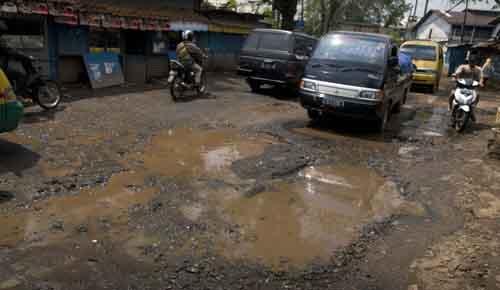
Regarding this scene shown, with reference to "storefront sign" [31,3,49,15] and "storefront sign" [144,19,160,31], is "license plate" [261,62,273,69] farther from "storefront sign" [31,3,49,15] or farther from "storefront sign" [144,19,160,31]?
"storefront sign" [31,3,49,15]

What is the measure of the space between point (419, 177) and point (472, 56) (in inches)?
192

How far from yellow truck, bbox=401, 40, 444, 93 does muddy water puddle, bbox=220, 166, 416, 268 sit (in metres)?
12.3

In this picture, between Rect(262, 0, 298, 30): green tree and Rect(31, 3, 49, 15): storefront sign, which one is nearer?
Rect(31, 3, 49, 15): storefront sign

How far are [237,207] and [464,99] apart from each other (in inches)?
276

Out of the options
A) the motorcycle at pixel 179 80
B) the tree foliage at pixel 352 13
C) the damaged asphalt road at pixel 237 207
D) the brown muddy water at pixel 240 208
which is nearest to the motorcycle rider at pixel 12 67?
the damaged asphalt road at pixel 237 207

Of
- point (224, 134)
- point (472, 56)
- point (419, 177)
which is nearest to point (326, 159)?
point (419, 177)

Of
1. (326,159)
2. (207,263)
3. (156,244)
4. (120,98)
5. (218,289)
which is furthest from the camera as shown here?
(120,98)

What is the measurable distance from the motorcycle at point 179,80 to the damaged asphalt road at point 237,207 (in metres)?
2.30

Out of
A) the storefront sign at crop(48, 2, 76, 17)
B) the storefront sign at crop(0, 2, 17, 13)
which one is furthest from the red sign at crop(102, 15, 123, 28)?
the storefront sign at crop(0, 2, 17, 13)

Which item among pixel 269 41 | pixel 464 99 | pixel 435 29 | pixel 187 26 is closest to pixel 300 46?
pixel 269 41

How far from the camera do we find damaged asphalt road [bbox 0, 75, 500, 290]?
377cm

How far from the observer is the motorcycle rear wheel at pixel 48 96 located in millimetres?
8906

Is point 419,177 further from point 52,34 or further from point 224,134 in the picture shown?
point 52,34

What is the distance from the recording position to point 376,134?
945 centimetres
